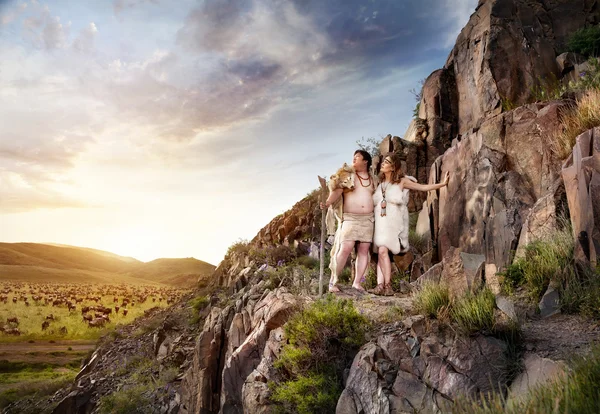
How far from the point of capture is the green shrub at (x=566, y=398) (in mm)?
2767

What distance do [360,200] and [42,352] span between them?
26556 millimetres

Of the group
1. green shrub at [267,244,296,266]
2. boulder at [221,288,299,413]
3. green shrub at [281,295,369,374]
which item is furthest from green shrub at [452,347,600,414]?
green shrub at [267,244,296,266]

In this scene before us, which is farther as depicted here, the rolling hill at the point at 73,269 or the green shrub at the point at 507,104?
the rolling hill at the point at 73,269

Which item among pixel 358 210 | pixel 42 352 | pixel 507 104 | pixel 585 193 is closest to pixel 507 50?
pixel 507 104

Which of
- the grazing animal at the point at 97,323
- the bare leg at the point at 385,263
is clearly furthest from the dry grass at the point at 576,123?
the grazing animal at the point at 97,323

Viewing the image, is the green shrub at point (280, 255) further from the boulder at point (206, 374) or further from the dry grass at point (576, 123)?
the dry grass at point (576, 123)

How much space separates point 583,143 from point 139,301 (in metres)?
38.2

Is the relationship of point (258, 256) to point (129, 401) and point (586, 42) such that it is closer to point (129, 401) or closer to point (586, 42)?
point (129, 401)

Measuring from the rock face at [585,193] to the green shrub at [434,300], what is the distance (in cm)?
214

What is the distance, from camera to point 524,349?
4.85 m

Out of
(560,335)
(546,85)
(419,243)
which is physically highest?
(546,85)

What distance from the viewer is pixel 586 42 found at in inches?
619

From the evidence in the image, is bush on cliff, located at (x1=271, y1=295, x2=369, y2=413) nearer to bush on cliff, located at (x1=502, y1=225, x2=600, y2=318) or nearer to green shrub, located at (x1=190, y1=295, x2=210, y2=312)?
bush on cliff, located at (x1=502, y1=225, x2=600, y2=318)

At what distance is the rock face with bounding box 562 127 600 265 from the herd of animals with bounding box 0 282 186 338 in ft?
90.0
